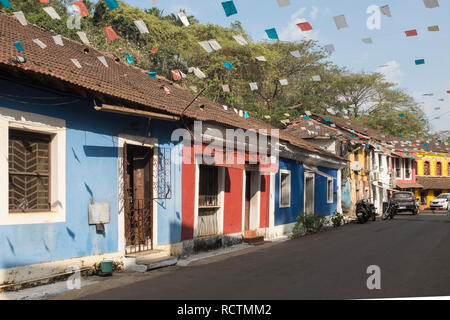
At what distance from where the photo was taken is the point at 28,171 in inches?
338

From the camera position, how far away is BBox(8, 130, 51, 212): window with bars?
27.1ft

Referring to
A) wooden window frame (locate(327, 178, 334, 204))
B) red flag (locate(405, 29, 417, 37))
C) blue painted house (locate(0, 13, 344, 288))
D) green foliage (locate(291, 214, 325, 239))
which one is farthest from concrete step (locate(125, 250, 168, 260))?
wooden window frame (locate(327, 178, 334, 204))

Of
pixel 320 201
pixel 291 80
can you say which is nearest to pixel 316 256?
pixel 320 201

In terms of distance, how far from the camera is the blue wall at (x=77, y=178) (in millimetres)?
8031

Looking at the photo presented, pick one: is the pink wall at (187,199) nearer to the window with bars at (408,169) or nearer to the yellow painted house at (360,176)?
the yellow painted house at (360,176)

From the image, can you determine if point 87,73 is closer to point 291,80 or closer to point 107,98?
point 107,98

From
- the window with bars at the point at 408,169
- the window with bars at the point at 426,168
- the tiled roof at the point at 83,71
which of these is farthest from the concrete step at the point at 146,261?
the window with bars at the point at 426,168

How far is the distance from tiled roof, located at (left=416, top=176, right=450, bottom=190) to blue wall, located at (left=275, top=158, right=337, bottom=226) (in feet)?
99.6

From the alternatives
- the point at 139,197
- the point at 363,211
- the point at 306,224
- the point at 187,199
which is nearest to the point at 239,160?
the point at 187,199

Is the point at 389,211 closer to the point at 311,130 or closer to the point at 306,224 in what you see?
the point at 311,130

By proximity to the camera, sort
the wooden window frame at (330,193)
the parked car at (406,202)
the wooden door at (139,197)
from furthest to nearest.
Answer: the parked car at (406,202) < the wooden window frame at (330,193) < the wooden door at (139,197)

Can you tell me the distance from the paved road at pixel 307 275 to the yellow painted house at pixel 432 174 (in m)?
40.9

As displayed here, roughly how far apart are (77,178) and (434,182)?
5023cm

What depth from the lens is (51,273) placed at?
8.54 metres
